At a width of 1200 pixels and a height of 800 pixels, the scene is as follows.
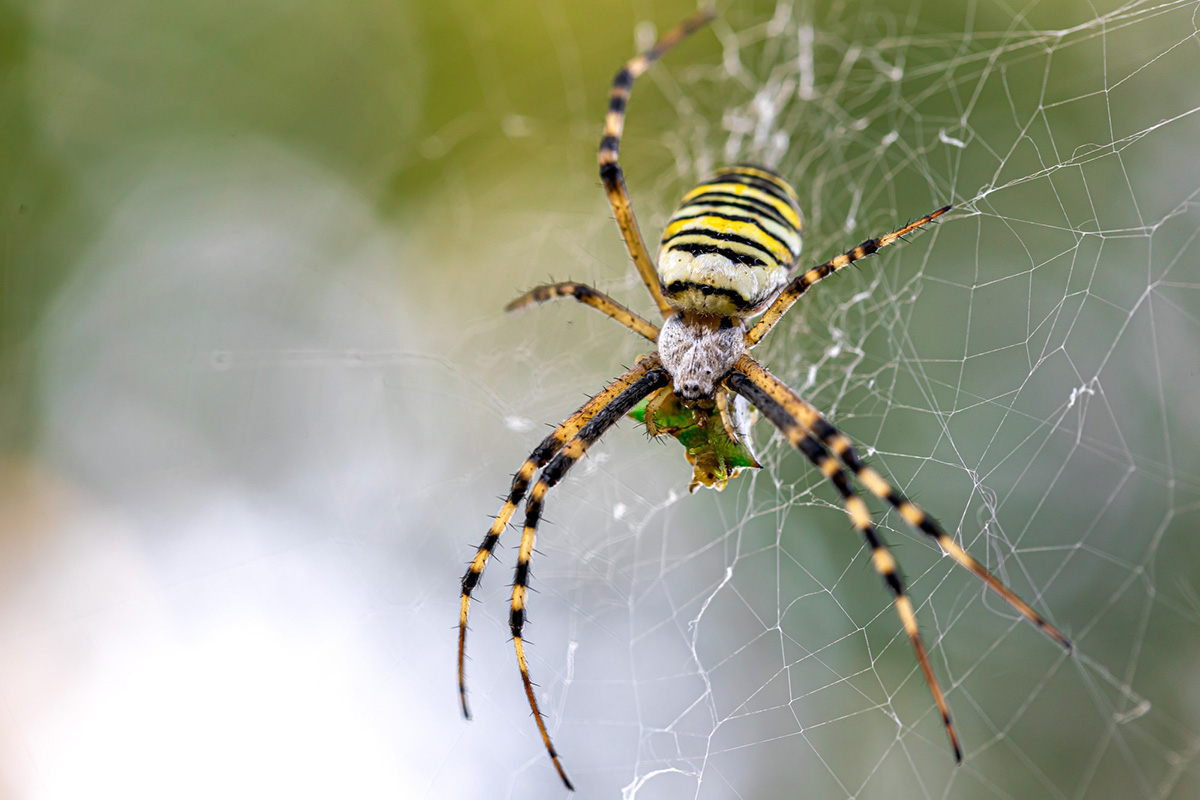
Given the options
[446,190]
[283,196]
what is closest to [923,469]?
[446,190]

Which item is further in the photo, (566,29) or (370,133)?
(370,133)

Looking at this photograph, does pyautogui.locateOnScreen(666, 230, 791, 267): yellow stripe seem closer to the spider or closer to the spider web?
the spider

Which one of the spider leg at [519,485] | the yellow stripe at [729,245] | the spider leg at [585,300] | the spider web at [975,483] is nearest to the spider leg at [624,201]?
the spider leg at [585,300]

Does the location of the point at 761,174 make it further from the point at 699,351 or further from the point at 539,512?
the point at 539,512

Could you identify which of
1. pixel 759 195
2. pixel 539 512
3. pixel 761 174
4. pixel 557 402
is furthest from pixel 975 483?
pixel 557 402

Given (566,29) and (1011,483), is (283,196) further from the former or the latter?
(1011,483)
